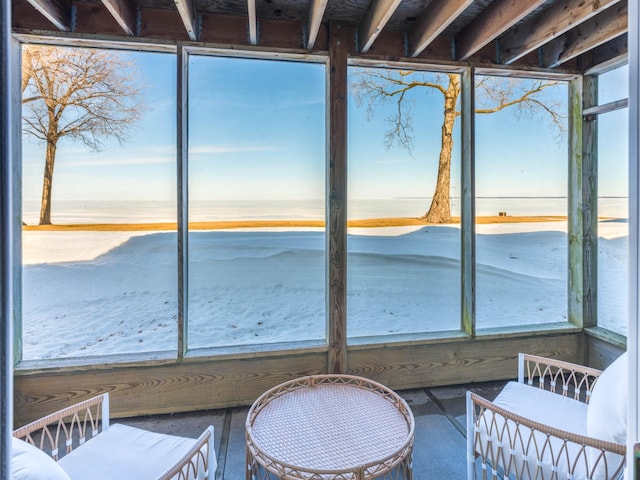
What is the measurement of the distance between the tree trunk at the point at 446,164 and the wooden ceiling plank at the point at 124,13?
7.32 feet

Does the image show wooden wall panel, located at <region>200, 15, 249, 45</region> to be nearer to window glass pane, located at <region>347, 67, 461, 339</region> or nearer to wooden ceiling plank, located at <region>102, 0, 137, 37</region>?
wooden ceiling plank, located at <region>102, 0, 137, 37</region>

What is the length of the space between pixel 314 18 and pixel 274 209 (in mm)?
1246

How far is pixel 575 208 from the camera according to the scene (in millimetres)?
2779

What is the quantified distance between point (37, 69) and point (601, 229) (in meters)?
4.21

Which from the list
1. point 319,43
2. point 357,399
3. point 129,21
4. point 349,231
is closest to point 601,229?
point 349,231

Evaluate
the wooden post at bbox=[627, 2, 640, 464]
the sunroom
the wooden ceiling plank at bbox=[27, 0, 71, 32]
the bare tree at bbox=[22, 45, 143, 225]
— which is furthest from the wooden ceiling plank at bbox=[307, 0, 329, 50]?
the wooden post at bbox=[627, 2, 640, 464]

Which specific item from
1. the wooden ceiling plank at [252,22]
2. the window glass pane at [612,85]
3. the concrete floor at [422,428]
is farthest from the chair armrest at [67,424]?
the window glass pane at [612,85]

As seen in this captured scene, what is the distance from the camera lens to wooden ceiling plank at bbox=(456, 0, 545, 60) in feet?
6.37

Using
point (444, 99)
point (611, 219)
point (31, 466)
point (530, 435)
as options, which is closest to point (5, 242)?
point (31, 466)

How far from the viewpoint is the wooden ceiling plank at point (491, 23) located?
6.37ft

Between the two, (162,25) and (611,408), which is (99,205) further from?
(611,408)

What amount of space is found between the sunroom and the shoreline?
14mm

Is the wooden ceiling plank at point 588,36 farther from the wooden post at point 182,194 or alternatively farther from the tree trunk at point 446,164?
the wooden post at point 182,194

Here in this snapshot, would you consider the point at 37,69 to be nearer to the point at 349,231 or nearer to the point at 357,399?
the point at 349,231
